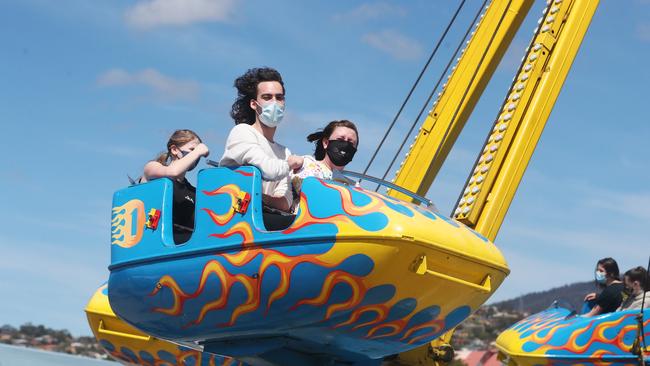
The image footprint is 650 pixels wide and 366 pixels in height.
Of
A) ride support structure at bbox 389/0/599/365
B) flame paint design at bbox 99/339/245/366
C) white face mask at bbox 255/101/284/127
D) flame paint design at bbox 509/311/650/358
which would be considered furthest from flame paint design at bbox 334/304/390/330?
flame paint design at bbox 509/311/650/358

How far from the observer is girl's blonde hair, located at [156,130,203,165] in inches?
268

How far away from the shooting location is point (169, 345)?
872 cm

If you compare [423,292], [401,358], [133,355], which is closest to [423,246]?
[423,292]

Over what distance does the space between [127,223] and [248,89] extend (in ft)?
3.15

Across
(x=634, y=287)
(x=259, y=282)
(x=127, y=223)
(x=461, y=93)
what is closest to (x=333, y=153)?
(x=259, y=282)

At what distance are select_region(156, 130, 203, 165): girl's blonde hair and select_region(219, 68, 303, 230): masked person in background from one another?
0.45 meters

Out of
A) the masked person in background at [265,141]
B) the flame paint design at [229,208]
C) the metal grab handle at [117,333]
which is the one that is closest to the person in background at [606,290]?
the metal grab handle at [117,333]

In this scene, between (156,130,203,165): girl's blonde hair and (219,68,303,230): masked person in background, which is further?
(156,130,203,165): girl's blonde hair

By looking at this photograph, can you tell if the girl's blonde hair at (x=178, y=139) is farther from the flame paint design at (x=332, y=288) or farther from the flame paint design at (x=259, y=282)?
the flame paint design at (x=332, y=288)

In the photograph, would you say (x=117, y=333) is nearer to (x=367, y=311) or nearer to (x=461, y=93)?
(x=461, y=93)

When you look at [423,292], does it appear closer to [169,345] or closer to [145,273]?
[145,273]

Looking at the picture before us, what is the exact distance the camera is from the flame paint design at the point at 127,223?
6309 millimetres

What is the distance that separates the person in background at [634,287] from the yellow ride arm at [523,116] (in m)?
1.23

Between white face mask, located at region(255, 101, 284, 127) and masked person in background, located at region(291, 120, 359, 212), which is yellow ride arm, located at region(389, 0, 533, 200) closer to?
masked person in background, located at region(291, 120, 359, 212)
